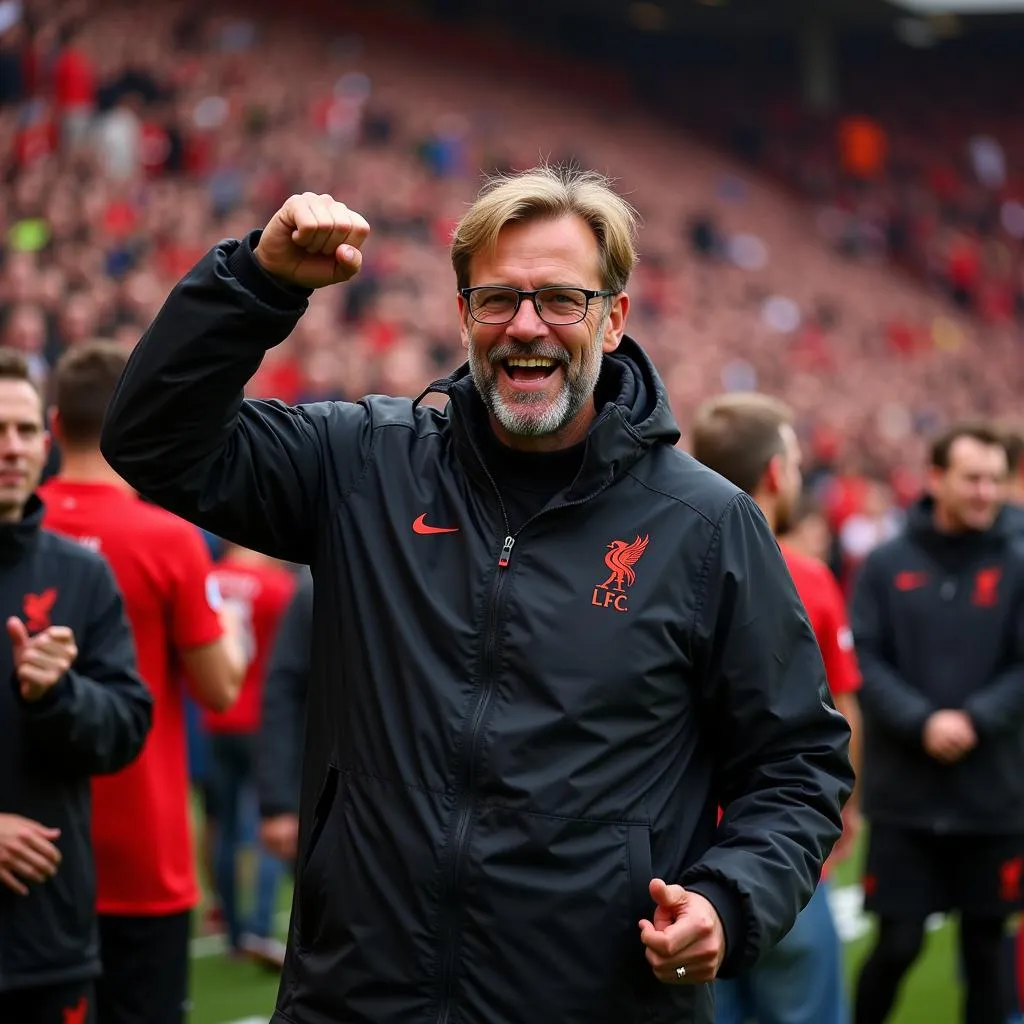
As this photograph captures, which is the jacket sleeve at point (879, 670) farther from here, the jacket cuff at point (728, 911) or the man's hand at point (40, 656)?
the jacket cuff at point (728, 911)

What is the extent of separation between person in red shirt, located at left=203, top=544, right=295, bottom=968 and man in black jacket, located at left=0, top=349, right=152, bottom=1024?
3081 millimetres

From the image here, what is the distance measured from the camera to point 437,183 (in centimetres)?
2259

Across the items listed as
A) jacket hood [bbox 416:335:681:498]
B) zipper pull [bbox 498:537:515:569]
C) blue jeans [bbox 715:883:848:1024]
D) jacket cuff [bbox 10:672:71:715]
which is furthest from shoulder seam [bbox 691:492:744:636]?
blue jeans [bbox 715:883:848:1024]

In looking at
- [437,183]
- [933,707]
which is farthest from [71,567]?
[437,183]

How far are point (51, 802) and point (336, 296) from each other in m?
14.1

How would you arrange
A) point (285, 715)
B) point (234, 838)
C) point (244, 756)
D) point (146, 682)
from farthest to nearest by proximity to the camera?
1. point (244, 756)
2. point (234, 838)
3. point (285, 715)
4. point (146, 682)

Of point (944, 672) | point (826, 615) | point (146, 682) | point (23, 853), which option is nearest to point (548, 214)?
point (23, 853)

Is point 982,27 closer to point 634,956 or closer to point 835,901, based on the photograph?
point 835,901

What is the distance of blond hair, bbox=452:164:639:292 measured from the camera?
2854 mm

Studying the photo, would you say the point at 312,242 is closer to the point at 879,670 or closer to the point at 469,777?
the point at 469,777

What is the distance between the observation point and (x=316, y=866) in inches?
108

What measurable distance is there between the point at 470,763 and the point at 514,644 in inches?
7.6

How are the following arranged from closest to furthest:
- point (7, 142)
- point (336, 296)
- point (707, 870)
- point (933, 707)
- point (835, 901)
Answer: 1. point (707, 870)
2. point (933, 707)
3. point (835, 901)
4. point (7, 142)
5. point (336, 296)

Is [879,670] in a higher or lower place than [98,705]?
lower
